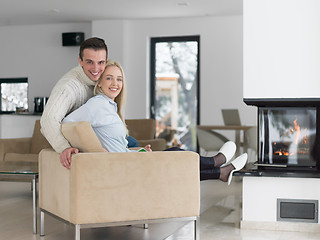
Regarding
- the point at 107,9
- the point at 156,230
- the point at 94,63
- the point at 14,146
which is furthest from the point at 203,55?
the point at 94,63

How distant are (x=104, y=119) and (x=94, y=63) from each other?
436 millimetres

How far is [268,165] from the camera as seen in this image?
4316 millimetres

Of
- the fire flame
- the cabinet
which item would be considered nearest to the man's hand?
the fire flame

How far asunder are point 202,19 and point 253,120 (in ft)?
6.72

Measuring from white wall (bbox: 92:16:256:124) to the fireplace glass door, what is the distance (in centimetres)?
493

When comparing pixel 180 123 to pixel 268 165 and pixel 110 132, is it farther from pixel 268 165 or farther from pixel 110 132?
pixel 110 132

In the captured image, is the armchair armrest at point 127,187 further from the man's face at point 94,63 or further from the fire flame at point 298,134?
the fire flame at point 298,134

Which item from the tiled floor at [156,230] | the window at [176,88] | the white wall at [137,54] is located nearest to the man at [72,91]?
the tiled floor at [156,230]

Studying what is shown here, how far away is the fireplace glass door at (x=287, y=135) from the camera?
14.2ft

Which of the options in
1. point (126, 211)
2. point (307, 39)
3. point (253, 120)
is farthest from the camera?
point (253, 120)

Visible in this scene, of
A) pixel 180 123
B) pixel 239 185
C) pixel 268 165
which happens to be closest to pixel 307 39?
pixel 268 165

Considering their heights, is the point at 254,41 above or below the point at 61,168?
above

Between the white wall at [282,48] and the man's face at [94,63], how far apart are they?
3.88 ft

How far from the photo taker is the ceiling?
848 centimetres
